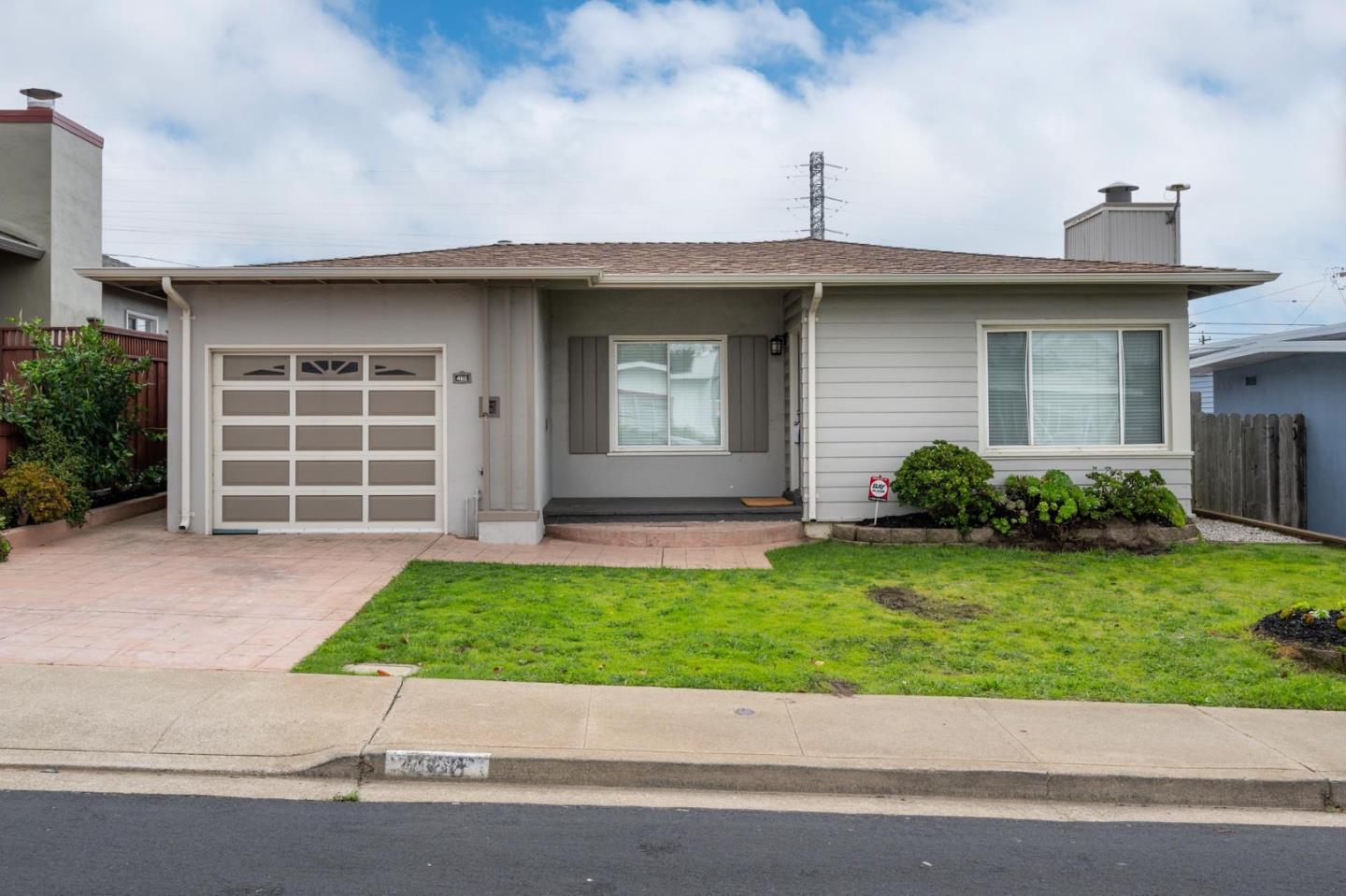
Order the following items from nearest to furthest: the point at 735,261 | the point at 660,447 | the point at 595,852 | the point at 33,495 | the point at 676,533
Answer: the point at 595,852
the point at 33,495
the point at 676,533
the point at 735,261
the point at 660,447

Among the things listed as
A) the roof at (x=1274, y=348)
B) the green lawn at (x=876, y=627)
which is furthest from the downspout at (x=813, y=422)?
the roof at (x=1274, y=348)

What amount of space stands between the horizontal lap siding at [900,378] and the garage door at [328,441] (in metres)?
4.66

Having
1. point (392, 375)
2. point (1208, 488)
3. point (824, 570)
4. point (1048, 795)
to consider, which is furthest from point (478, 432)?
point (1208, 488)

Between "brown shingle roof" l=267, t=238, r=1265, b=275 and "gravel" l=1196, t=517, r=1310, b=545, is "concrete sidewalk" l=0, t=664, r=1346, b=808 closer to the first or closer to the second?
"brown shingle roof" l=267, t=238, r=1265, b=275

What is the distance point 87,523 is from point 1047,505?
36.3ft

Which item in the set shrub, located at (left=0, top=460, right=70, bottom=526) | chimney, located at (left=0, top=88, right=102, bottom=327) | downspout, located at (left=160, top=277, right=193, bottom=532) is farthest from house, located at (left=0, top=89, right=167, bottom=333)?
shrub, located at (left=0, top=460, right=70, bottom=526)

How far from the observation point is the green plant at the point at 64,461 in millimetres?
11328

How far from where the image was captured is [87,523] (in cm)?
1170

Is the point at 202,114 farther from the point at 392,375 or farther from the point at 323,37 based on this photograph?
the point at 392,375

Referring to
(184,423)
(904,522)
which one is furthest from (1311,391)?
(184,423)

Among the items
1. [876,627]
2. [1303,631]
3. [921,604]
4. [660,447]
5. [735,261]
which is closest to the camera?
[1303,631]

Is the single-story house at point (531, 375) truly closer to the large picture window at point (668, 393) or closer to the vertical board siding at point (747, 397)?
the vertical board siding at point (747, 397)

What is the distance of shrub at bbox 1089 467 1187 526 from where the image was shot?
11.5m

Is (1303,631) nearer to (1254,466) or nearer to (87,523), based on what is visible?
(1254,466)
